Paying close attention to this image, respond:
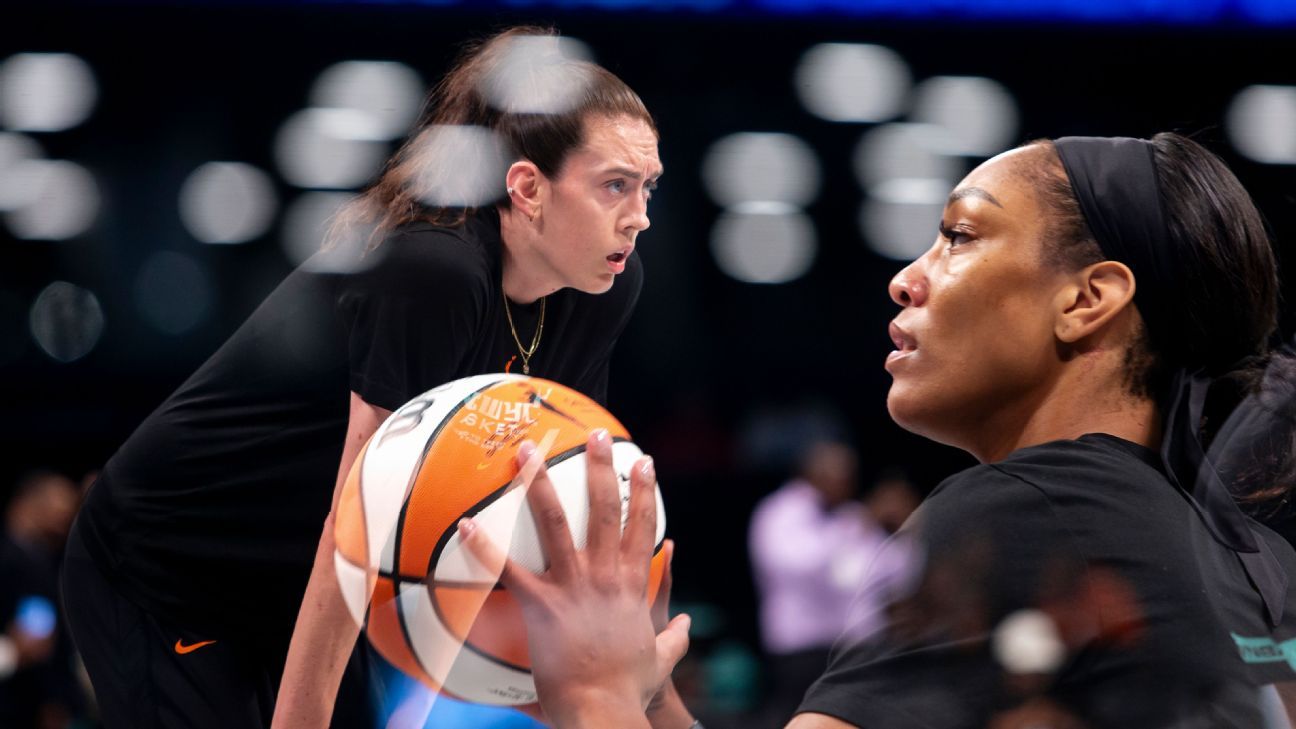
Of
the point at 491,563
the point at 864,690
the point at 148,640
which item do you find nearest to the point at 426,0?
the point at 148,640

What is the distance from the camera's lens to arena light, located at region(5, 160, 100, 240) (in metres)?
3.14

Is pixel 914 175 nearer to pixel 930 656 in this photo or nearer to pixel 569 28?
pixel 569 28

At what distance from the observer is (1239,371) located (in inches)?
44.7

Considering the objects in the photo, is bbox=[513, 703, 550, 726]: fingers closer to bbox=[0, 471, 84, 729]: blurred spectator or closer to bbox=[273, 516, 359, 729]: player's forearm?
bbox=[273, 516, 359, 729]: player's forearm

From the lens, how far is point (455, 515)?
43.4 inches

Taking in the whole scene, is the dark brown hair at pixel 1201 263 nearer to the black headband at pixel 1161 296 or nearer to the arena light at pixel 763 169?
the black headband at pixel 1161 296

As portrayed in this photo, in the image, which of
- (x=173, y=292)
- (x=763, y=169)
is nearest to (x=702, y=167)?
(x=763, y=169)

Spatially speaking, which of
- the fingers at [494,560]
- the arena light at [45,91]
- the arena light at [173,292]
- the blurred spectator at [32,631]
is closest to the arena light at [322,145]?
the arena light at [173,292]

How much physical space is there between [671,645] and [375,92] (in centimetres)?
194

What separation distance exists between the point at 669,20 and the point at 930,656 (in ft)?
7.19

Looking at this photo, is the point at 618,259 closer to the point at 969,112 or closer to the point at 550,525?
the point at 550,525

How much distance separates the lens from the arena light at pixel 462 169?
1.45m

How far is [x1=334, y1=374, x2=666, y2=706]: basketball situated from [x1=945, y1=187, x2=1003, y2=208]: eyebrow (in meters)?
0.38

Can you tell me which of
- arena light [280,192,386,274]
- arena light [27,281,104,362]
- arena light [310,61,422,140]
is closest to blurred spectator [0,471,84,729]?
arena light [27,281,104,362]
